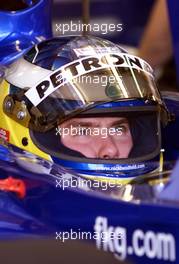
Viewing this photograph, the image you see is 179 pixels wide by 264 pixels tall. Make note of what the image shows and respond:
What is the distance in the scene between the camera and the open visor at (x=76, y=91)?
174 cm

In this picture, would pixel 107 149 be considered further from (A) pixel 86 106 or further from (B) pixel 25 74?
(B) pixel 25 74

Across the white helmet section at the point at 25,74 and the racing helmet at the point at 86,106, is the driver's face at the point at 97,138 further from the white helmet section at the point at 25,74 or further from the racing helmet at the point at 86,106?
the white helmet section at the point at 25,74

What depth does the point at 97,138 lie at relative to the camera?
178 cm

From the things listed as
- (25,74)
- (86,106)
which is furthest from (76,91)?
(25,74)

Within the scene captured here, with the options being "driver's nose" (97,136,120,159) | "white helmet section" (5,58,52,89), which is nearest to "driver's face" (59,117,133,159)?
"driver's nose" (97,136,120,159)

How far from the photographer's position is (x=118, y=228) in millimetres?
1393

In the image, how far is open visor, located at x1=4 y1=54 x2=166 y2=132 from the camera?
1737 millimetres

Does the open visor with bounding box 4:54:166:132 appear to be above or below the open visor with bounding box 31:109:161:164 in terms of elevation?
above

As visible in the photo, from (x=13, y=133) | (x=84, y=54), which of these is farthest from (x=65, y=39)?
(x=13, y=133)

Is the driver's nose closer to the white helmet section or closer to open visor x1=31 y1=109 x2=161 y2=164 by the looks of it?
open visor x1=31 y1=109 x2=161 y2=164

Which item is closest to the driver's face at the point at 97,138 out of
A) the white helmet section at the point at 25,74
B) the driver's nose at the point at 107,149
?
the driver's nose at the point at 107,149

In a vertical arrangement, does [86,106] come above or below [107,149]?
above

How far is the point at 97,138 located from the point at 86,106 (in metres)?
0.09

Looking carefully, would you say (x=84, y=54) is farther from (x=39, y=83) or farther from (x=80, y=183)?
(x=80, y=183)
